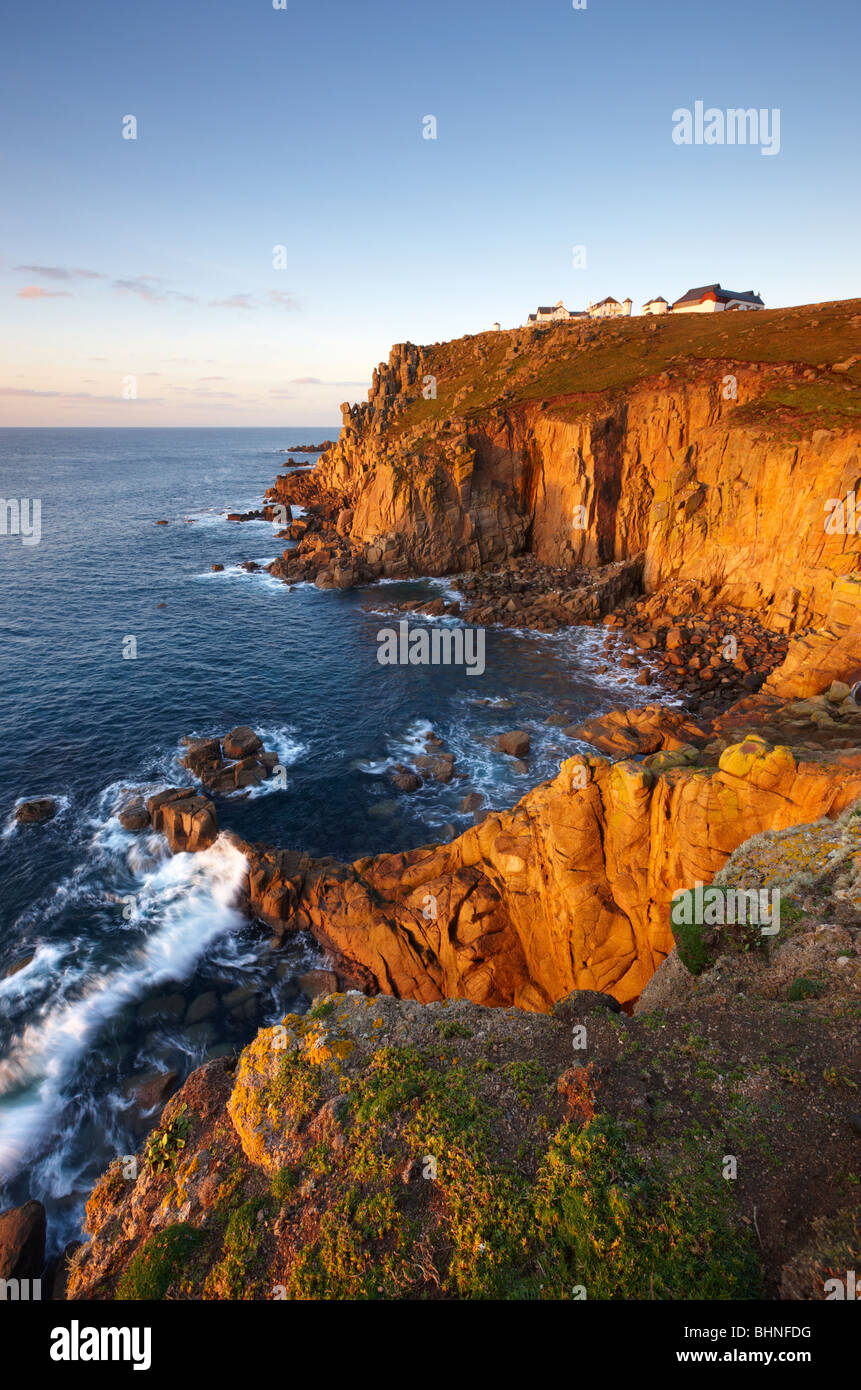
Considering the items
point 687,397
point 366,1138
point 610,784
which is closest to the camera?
point 366,1138

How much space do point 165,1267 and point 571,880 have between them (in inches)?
668

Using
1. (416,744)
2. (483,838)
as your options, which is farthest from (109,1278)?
(416,744)

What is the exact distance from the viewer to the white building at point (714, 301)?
115125mm

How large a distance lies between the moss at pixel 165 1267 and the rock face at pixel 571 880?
14.9 metres

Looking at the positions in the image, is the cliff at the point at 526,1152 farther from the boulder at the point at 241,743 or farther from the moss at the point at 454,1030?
the boulder at the point at 241,743

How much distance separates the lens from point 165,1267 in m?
11.3

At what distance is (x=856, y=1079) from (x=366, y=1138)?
10.0 m

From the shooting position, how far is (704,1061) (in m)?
12.7

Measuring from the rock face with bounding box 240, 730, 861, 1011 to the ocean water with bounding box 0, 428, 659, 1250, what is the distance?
4.67m

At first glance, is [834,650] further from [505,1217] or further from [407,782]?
[505,1217]

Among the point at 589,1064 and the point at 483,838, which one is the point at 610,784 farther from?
the point at 589,1064

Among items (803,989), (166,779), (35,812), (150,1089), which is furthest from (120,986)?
(803,989)

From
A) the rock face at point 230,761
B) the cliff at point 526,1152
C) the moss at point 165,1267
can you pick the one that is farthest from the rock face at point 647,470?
the moss at point 165,1267

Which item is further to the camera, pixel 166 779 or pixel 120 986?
pixel 166 779
